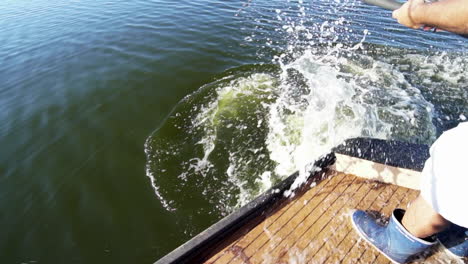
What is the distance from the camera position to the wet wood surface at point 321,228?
2.47 meters

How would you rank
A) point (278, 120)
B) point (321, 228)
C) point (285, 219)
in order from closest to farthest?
point (321, 228) < point (285, 219) < point (278, 120)

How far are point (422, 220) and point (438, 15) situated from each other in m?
1.44

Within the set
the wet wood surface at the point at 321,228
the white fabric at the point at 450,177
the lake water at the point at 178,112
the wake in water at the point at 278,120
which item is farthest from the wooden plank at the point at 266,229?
the white fabric at the point at 450,177

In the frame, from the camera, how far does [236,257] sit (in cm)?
249

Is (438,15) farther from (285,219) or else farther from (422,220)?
(285,219)

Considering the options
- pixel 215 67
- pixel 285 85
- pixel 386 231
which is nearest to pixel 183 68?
pixel 215 67

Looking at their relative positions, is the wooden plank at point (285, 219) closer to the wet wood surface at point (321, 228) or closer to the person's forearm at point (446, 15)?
the wet wood surface at point (321, 228)

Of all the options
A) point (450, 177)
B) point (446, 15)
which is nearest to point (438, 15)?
point (446, 15)

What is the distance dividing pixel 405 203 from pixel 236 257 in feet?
6.51

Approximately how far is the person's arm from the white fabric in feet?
2.03

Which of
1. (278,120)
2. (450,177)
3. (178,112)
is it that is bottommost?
(178,112)

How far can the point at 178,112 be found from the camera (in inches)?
233

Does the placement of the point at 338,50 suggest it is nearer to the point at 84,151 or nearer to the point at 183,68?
the point at 183,68

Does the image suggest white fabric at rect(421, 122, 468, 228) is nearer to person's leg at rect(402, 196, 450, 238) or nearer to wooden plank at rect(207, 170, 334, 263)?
person's leg at rect(402, 196, 450, 238)
